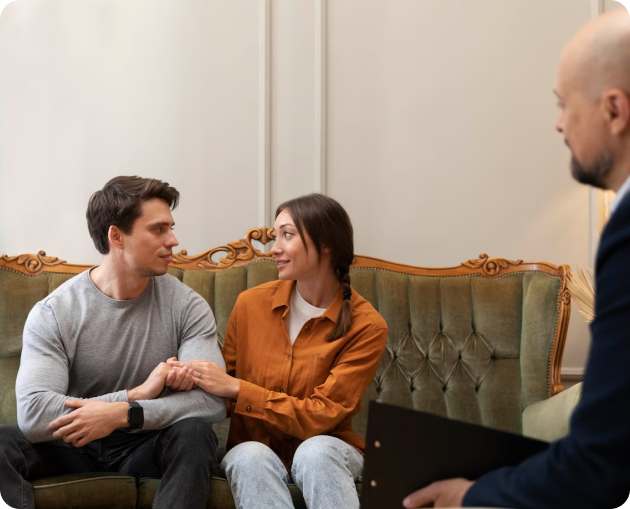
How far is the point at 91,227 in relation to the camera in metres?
2.31

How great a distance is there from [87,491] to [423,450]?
124cm

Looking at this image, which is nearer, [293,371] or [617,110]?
[617,110]

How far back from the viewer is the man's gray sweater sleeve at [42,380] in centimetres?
193

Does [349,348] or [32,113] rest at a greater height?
[32,113]

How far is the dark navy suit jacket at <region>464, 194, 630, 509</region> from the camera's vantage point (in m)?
0.84

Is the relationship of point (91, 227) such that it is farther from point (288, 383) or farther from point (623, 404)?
point (623, 404)

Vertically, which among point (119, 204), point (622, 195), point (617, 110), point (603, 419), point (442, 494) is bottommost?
point (442, 494)

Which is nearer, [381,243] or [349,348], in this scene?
[349,348]

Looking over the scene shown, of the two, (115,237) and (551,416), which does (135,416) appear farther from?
(551,416)

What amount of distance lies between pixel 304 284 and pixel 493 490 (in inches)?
55.0

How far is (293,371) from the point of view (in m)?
2.17

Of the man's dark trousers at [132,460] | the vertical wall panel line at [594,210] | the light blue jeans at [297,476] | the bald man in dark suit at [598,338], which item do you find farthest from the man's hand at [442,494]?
the vertical wall panel line at [594,210]

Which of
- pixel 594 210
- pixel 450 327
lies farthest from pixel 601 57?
pixel 594 210

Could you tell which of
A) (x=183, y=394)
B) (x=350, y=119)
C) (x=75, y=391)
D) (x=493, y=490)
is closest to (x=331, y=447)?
(x=183, y=394)
